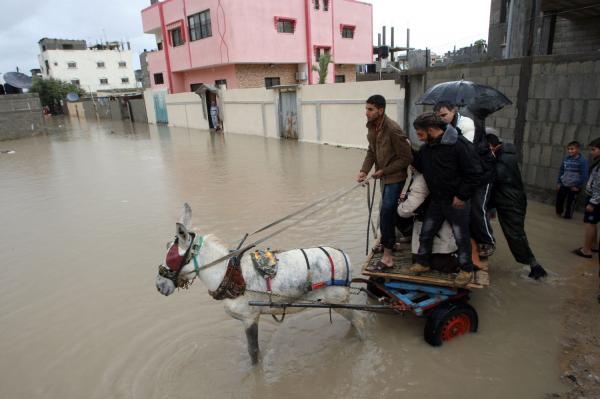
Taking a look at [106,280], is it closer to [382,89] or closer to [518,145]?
[518,145]

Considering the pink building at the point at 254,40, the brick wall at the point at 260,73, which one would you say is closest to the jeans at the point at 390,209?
the pink building at the point at 254,40

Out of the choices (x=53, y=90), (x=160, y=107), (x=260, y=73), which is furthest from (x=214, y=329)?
(x=53, y=90)

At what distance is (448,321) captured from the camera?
367 cm

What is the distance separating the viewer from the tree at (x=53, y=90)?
5134 centimetres

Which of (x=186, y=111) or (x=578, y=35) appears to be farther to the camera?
(x=186, y=111)

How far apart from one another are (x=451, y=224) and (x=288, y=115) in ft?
50.9

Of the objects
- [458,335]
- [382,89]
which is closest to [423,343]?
[458,335]

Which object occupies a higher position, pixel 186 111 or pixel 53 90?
pixel 53 90

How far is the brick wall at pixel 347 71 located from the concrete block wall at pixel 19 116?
883 inches

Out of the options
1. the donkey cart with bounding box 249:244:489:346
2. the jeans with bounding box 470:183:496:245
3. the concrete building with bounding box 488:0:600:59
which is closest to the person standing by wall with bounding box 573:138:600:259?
the jeans with bounding box 470:183:496:245

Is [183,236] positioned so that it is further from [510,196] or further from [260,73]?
[260,73]

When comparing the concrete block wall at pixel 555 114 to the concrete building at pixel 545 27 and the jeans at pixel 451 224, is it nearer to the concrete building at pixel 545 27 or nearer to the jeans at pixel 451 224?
the concrete building at pixel 545 27

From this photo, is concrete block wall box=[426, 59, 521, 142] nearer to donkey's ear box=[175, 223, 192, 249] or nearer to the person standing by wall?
the person standing by wall

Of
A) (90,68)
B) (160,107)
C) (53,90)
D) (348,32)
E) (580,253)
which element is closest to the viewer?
(580,253)
